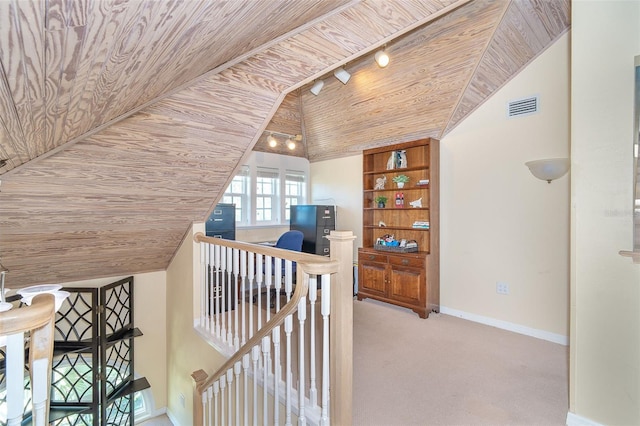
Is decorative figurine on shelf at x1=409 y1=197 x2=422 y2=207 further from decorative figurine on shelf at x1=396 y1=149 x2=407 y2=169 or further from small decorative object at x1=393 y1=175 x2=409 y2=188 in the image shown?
decorative figurine on shelf at x1=396 y1=149 x2=407 y2=169

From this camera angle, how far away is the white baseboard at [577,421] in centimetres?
171

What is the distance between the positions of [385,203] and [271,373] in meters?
2.91

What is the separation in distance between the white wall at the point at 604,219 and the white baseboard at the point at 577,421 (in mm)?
A: 20

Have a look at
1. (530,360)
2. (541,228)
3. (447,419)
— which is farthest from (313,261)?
(541,228)

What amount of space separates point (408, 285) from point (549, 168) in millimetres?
1892

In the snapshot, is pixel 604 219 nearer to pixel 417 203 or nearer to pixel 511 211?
pixel 511 211

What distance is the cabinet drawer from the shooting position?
3.59m

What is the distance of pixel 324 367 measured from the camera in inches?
59.5

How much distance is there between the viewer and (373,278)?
407cm

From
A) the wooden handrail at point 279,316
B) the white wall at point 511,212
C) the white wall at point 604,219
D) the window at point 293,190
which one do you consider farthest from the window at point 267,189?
the white wall at point 604,219

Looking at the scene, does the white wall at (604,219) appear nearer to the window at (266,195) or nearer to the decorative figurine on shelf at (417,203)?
the decorative figurine on shelf at (417,203)

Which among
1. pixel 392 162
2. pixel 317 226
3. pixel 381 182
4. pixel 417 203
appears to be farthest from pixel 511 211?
pixel 317 226

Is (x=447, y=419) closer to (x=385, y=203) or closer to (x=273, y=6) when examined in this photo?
(x=273, y=6)

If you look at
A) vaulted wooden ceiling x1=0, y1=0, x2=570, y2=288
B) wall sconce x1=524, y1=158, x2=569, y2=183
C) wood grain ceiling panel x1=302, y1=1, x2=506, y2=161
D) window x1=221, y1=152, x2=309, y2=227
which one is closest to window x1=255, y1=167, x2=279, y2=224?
window x1=221, y1=152, x2=309, y2=227
